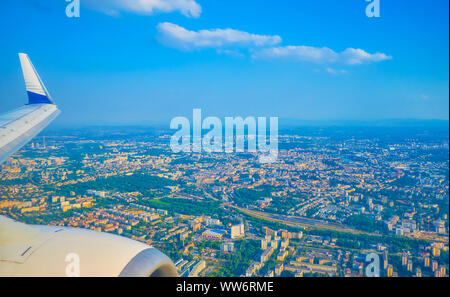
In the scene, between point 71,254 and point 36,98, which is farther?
point 36,98

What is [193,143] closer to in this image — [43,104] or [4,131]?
[43,104]

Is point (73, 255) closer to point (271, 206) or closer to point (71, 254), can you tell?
point (71, 254)

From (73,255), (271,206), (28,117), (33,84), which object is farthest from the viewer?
(271,206)

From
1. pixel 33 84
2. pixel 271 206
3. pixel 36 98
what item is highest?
Answer: pixel 33 84

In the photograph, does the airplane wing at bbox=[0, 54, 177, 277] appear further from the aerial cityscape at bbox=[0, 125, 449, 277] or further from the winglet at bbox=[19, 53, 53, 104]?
the aerial cityscape at bbox=[0, 125, 449, 277]

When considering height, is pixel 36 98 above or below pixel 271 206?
above

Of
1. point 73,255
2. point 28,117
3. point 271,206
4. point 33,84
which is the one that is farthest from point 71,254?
point 271,206

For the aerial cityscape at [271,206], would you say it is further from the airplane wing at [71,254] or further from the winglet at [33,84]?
the airplane wing at [71,254]

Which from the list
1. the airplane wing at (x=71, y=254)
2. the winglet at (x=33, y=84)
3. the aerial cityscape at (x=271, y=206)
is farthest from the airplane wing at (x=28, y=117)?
the aerial cityscape at (x=271, y=206)
